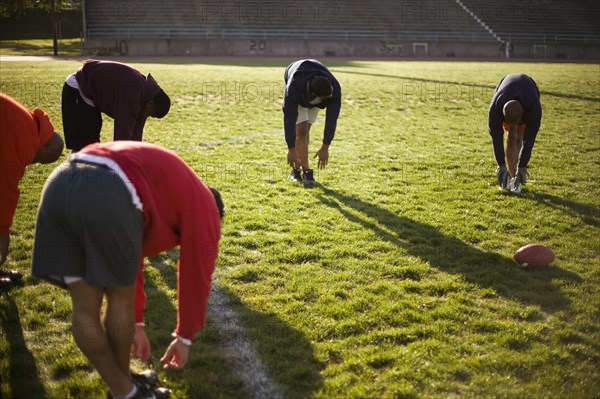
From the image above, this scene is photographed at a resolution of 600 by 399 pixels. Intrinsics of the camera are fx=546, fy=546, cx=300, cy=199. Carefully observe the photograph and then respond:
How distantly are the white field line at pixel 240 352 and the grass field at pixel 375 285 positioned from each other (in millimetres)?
19

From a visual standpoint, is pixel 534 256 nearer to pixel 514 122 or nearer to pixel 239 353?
pixel 514 122

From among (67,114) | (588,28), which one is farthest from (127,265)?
(588,28)

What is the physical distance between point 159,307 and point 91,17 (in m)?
38.4

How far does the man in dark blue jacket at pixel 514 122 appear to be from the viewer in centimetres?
703

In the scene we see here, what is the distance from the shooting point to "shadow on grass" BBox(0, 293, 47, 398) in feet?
10.6

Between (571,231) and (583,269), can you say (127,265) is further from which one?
(571,231)

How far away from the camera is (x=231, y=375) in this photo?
3.42 meters

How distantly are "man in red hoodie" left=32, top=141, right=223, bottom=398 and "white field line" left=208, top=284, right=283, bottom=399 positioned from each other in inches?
31.9

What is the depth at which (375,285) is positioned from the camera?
186 inches

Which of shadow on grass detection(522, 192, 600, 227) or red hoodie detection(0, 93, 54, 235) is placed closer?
red hoodie detection(0, 93, 54, 235)

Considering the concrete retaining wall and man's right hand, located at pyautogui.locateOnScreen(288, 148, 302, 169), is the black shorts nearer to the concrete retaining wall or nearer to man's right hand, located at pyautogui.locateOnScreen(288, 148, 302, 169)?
man's right hand, located at pyautogui.locateOnScreen(288, 148, 302, 169)

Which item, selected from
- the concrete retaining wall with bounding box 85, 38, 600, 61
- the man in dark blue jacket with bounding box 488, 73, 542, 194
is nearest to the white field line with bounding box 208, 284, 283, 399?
the man in dark blue jacket with bounding box 488, 73, 542, 194

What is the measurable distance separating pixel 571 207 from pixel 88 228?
635 centimetres

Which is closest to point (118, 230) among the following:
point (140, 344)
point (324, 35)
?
point (140, 344)
